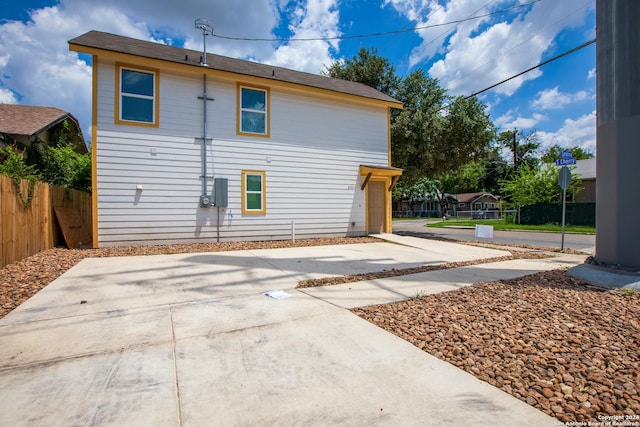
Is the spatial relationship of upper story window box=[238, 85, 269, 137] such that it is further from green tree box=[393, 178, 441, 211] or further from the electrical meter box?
green tree box=[393, 178, 441, 211]

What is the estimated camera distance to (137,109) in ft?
29.5

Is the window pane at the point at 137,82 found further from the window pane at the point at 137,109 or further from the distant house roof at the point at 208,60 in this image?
the distant house roof at the point at 208,60

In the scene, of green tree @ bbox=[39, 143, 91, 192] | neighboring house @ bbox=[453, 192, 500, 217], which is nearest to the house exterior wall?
green tree @ bbox=[39, 143, 91, 192]

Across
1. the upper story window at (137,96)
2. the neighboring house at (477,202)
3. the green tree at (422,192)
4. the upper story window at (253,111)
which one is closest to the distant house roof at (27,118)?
the upper story window at (137,96)

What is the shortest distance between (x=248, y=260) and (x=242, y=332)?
3.98 meters

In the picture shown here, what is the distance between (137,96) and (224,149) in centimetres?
270

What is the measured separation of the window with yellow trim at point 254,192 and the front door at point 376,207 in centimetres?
427

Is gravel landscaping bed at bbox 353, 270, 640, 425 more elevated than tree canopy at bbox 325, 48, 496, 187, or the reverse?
tree canopy at bbox 325, 48, 496, 187

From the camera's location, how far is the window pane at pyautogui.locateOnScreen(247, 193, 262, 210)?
33.9 feet

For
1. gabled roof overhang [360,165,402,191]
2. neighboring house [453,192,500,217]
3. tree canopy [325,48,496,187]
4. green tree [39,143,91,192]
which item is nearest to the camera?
green tree [39,143,91,192]

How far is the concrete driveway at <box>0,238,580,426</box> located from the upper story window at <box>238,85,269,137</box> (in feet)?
22.3

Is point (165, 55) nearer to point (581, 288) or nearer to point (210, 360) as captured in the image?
point (210, 360)

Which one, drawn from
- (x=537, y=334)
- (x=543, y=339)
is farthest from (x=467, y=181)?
(x=543, y=339)

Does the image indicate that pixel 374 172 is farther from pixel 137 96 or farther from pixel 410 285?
pixel 137 96
